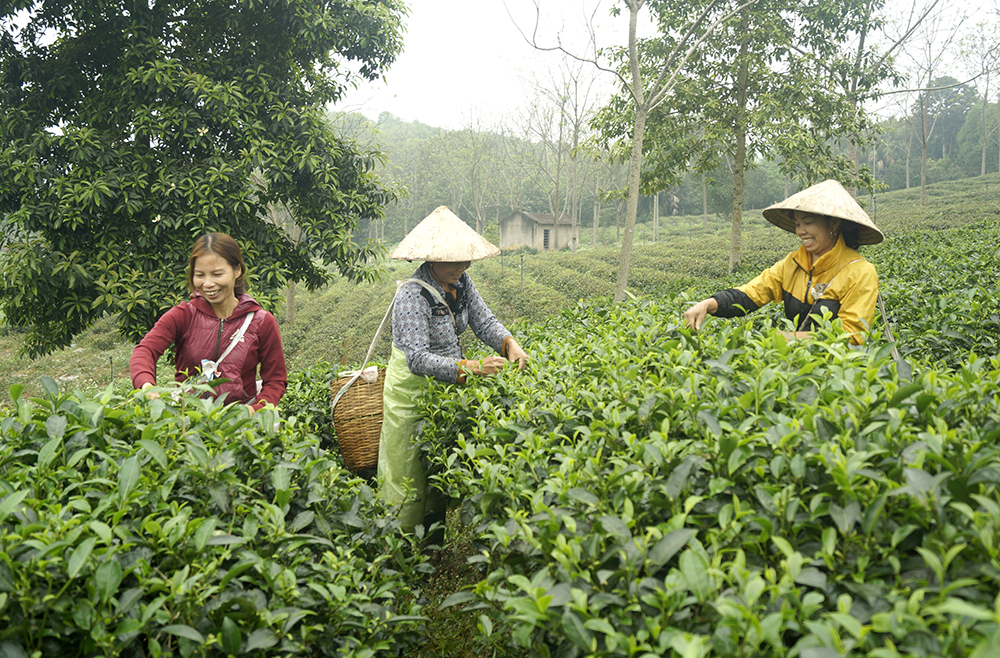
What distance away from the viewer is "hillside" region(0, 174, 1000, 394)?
1077 centimetres

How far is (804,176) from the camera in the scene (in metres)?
11.3

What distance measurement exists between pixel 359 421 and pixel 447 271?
968 millimetres

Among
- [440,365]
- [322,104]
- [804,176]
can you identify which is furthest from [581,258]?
[440,365]

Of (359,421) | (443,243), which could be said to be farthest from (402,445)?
(443,243)

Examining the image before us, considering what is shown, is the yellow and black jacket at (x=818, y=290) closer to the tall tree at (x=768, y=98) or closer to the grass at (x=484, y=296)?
the grass at (x=484, y=296)

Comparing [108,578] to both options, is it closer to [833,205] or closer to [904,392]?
[904,392]

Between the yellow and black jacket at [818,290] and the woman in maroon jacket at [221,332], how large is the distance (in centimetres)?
217

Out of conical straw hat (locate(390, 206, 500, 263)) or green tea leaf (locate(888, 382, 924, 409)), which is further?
conical straw hat (locate(390, 206, 500, 263))

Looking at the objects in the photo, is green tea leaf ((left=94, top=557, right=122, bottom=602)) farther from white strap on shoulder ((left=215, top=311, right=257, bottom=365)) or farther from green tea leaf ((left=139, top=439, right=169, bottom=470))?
white strap on shoulder ((left=215, top=311, right=257, bottom=365))

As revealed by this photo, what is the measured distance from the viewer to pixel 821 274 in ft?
9.00

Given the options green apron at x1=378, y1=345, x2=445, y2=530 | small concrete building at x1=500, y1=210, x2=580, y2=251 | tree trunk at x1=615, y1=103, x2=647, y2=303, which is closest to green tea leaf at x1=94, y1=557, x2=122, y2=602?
green apron at x1=378, y1=345, x2=445, y2=530

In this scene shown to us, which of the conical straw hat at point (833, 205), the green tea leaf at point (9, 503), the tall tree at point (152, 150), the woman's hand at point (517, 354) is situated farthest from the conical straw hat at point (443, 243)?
the tall tree at point (152, 150)

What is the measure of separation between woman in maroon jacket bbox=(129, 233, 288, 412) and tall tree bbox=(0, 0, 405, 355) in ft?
9.84

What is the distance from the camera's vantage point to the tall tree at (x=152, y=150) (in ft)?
17.3
